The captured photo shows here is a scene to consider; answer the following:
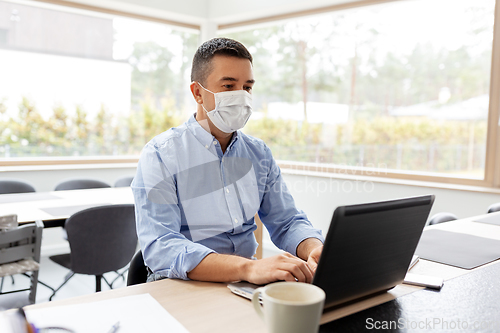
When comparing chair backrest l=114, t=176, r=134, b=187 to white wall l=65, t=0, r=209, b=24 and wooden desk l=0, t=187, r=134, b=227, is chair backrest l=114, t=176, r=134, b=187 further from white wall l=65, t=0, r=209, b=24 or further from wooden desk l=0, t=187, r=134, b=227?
white wall l=65, t=0, r=209, b=24

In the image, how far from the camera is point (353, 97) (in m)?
4.35

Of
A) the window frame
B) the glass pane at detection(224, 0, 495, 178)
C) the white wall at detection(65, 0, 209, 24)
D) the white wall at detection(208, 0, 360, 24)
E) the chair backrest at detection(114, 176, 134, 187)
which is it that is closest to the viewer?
the window frame

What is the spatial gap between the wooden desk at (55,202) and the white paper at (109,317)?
5.28 ft

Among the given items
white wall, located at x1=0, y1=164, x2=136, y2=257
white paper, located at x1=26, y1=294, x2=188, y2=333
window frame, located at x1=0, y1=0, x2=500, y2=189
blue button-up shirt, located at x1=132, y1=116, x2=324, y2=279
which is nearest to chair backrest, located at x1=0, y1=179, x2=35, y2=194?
white wall, located at x1=0, y1=164, x2=136, y2=257

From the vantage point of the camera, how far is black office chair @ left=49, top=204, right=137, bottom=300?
89.2 inches

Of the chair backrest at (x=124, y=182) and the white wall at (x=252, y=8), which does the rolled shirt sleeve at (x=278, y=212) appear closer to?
the chair backrest at (x=124, y=182)

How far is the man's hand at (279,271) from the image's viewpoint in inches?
38.1

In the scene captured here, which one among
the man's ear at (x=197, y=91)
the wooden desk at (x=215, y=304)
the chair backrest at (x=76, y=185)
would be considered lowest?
the chair backrest at (x=76, y=185)

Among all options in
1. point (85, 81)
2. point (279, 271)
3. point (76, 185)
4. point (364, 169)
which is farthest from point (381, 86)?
point (279, 271)

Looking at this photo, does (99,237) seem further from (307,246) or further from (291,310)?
(291,310)

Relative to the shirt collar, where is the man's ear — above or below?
above

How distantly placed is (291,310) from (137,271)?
0.82 meters

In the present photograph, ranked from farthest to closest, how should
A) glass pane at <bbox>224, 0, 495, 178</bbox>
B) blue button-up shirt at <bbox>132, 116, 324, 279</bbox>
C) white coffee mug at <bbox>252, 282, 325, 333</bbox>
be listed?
glass pane at <bbox>224, 0, 495, 178</bbox>, blue button-up shirt at <bbox>132, 116, 324, 279</bbox>, white coffee mug at <bbox>252, 282, 325, 333</bbox>

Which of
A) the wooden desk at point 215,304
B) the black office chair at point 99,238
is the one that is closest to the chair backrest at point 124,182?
the black office chair at point 99,238
